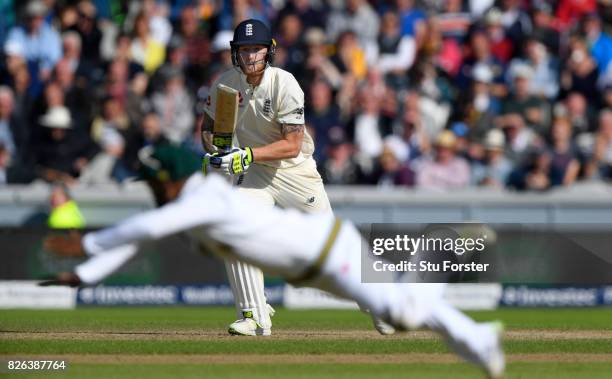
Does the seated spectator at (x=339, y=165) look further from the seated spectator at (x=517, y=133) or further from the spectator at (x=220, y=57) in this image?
the seated spectator at (x=517, y=133)

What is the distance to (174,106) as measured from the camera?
16.5 meters

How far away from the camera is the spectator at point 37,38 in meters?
17.4

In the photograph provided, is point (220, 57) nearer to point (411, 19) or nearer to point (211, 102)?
point (411, 19)

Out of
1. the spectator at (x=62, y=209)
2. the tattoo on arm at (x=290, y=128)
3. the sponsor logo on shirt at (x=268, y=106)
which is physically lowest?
the spectator at (x=62, y=209)

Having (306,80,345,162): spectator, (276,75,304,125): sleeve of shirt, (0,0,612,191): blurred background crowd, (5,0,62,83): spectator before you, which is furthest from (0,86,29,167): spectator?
(276,75,304,125): sleeve of shirt

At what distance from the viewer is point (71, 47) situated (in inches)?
677

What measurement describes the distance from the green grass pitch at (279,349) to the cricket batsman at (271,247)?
1.04m

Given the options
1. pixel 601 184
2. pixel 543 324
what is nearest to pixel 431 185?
pixel 601 184

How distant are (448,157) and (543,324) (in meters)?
4.06

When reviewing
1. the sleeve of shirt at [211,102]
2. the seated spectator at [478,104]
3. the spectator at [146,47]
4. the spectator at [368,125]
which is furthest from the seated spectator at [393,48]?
the sleeve of shirt at [211,102]

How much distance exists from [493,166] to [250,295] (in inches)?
262

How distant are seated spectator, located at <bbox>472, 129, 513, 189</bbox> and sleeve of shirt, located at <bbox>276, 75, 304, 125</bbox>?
20.9 ft

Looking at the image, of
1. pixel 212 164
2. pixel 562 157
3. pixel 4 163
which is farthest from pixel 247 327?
pixel 562 157

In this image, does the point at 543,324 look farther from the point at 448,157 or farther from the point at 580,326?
the point at 448,157
